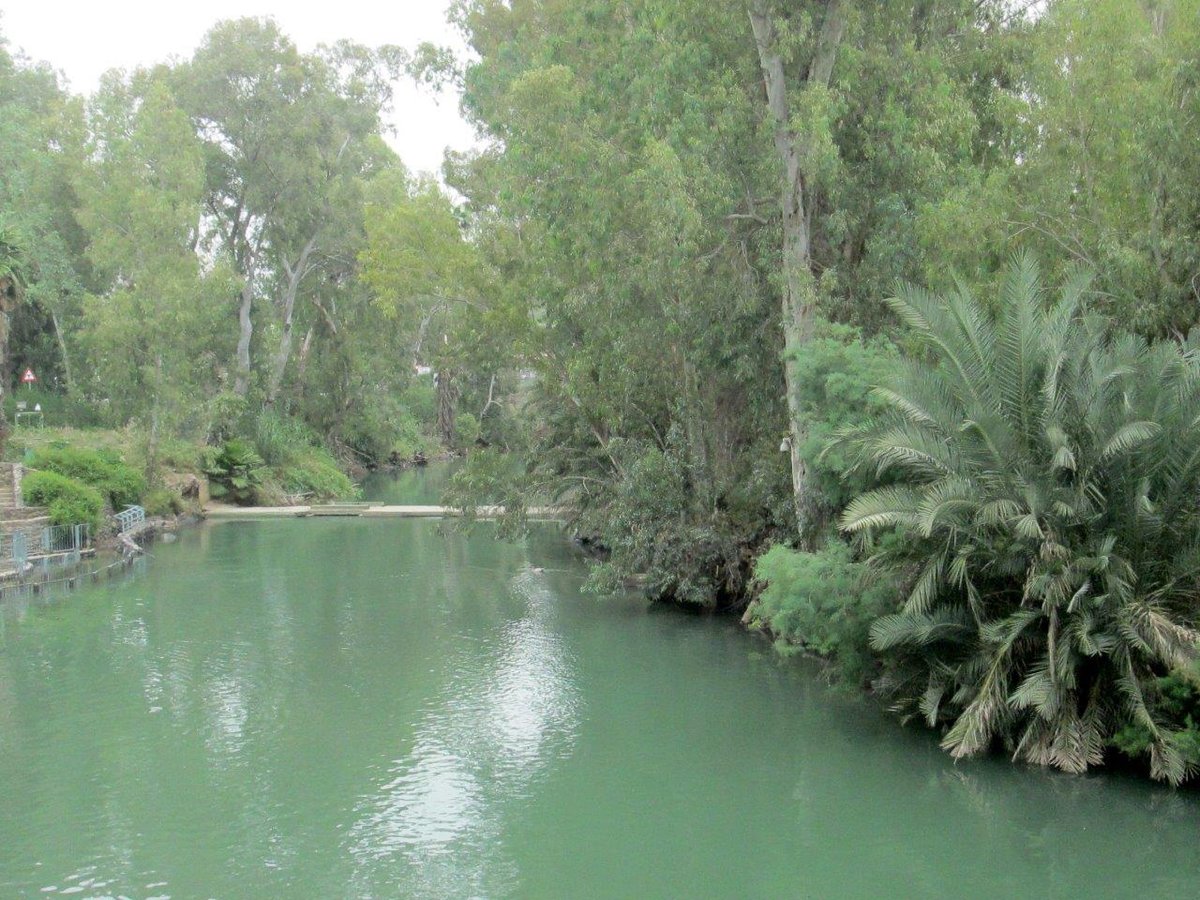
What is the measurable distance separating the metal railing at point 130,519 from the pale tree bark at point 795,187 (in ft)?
67.1

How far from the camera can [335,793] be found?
41.5 feet

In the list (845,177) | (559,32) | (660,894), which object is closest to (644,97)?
(845,177)

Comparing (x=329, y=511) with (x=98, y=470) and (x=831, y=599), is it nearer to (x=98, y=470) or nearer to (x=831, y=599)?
(x=98, y=470)

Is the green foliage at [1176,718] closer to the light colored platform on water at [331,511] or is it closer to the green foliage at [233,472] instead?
the light colored platform on water at [331,511]

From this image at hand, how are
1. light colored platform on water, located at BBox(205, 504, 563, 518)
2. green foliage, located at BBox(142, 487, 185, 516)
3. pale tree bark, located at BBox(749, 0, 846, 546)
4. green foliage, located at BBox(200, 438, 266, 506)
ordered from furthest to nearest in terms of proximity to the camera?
green foliage, located at BBox(200, 438, 266, 506) < light colored platform on water, located at BBox(205, 504, 563, 518) < green foliage, located at BBox(142, 487, 185, 516) < pale tree bark, located at BBox(749, 0, 846, 546)

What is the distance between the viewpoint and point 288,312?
52906 millimetres

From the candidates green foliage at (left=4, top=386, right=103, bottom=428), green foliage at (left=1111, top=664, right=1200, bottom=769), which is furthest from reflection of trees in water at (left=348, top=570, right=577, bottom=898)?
green foliage at (left=4, top=386, right=103, bottom=428)

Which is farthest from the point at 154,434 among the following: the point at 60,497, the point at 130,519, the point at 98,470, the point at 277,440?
the point at 277,440

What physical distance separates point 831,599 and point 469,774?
186 inches

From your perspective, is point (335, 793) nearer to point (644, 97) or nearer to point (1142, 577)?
point (1142, 577)

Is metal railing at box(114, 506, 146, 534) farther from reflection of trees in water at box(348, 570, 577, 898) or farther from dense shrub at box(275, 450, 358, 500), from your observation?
reflection of trees in water at box(348, 570, 577, 898)

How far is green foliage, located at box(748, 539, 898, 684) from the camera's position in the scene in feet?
45.5

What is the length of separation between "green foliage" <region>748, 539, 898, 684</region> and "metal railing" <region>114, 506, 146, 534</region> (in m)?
22.2

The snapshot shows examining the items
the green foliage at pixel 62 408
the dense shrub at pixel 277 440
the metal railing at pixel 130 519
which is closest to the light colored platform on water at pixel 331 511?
the metal railing at pixel 130 519
